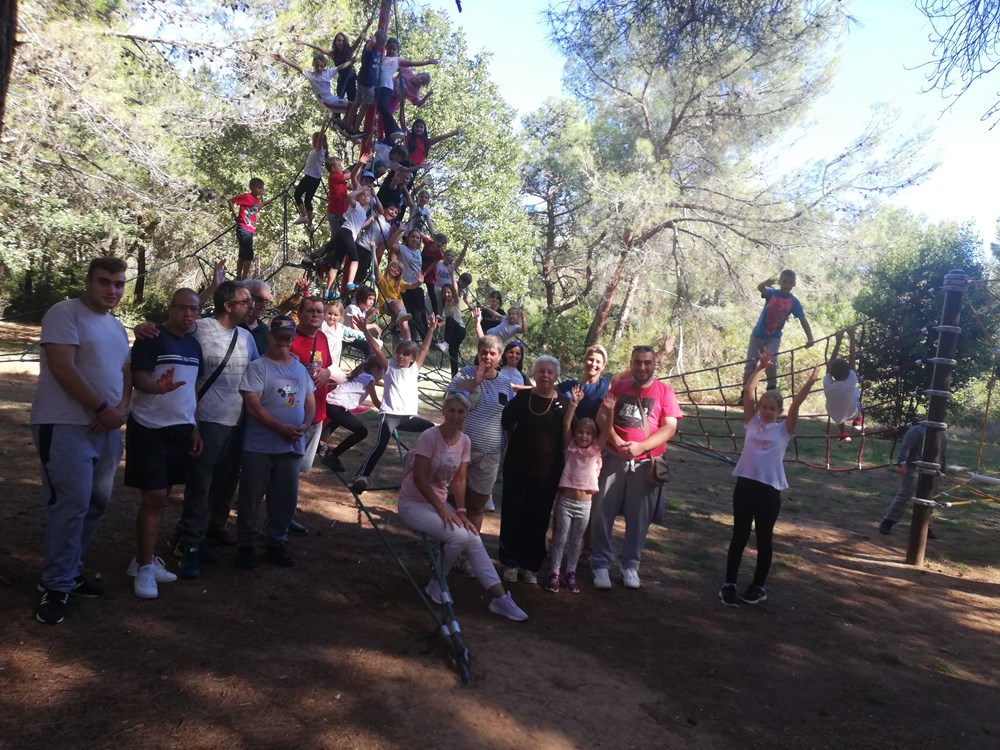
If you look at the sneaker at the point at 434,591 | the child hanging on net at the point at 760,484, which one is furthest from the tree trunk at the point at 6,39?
the child hanging on net at the point at 760,484

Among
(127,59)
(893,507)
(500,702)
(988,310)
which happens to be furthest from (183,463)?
(988,310)

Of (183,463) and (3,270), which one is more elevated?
(3,270)

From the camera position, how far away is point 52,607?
11.3ft

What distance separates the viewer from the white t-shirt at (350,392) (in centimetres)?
653

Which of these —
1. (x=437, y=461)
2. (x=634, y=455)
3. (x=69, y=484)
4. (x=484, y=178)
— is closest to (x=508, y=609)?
(x=437, y=461)

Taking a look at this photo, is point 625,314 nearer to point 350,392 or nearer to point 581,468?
point 350,392

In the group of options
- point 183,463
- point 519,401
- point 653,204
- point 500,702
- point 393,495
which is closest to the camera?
point 500,702

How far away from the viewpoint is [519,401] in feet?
16.0

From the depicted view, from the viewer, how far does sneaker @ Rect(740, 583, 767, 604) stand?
16.7 feet

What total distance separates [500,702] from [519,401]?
2.01 m

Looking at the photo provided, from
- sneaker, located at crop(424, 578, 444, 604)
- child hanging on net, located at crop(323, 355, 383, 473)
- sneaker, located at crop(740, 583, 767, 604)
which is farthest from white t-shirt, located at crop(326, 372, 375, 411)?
sneaker, located at crop(740, 583, 767, 604)

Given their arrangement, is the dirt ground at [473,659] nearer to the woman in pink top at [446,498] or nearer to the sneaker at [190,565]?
the sneaker at [190,565]

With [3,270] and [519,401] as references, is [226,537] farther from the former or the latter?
[3,270]

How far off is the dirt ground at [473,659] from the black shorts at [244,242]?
3160 millimetres
